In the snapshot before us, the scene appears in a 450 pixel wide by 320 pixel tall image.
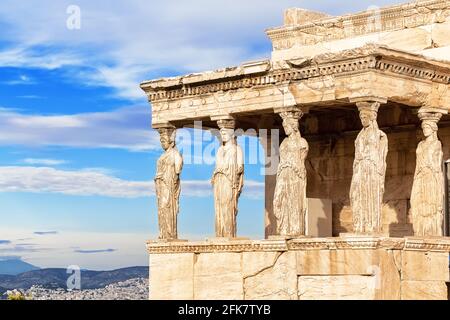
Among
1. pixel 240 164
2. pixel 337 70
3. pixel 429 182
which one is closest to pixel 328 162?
pixel 240 164

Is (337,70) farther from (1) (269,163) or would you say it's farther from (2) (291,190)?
(1) (269,163)

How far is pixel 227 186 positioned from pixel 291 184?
1.36 m

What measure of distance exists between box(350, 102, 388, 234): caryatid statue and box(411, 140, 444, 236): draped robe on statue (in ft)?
3.51

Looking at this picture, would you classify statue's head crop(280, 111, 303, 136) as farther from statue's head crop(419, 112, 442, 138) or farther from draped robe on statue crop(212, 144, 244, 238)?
statue's head crop(419, 112, 442, 138)

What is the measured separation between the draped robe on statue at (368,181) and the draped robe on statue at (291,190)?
1024 mm

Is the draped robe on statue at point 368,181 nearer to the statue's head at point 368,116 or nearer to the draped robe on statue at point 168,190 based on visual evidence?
the statue's head at point 368,116

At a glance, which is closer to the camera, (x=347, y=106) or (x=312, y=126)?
(x=347, y=106)

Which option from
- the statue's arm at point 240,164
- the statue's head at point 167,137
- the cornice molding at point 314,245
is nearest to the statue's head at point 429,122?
the cornice molding at point 314,245

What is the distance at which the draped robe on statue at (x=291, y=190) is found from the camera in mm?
21422
